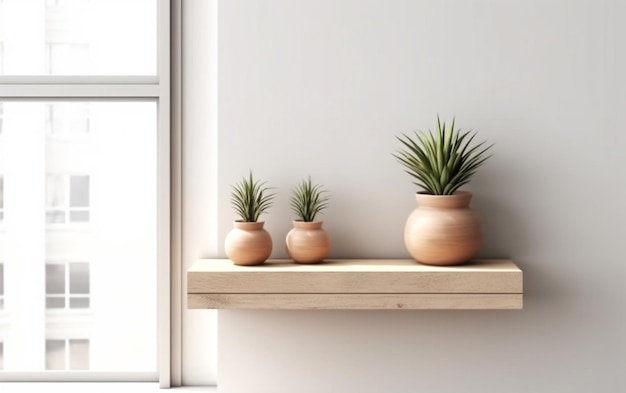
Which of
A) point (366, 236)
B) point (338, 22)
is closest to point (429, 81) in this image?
point (338, 22)

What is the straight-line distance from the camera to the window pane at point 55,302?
4.75 feet

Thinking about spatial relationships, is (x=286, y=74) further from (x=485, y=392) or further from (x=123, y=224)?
(x=485, y=392)

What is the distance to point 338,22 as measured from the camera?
1.30 meters

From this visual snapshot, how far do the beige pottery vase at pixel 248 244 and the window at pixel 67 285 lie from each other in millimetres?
404

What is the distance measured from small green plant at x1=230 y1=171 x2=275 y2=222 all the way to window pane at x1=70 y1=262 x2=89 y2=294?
1.26 feet

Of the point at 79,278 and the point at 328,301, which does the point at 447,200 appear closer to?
the point at 328,301

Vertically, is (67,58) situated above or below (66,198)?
above

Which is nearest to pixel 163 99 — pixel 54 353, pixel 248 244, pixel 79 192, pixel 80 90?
pixel 80 90

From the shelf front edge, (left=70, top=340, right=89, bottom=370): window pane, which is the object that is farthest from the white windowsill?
the shelf front edge

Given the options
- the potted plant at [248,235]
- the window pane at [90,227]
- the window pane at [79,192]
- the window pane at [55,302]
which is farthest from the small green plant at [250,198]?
the window pane at [55,302]

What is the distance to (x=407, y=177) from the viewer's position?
1318mm

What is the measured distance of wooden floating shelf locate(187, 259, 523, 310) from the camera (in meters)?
1.18

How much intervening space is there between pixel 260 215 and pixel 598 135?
67 centimetres

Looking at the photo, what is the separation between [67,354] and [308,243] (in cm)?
62
